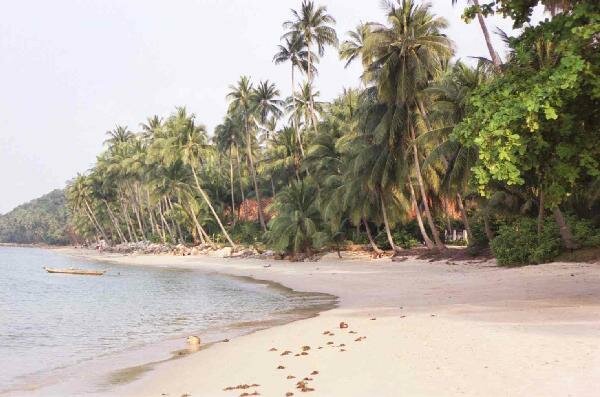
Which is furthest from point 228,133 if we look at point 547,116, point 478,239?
point 547,116

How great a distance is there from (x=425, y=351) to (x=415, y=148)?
22.9 m

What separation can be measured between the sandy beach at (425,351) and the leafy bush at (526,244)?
3.64 metres

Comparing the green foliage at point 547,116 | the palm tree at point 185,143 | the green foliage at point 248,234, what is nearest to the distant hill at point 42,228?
the green foliage at point 248,234

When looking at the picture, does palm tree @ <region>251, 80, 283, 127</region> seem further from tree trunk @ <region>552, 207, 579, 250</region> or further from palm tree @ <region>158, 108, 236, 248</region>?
tree trunk @ <region>552, 207, 579, 250</region>

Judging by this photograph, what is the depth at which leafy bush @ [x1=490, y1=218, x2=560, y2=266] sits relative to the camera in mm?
19797

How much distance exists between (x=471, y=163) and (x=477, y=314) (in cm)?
1405

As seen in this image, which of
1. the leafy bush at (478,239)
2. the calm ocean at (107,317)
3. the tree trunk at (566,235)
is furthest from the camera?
the leafy bush at (478,239)

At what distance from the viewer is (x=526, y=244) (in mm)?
20594

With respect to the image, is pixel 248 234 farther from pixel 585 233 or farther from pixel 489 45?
pixel 585 233

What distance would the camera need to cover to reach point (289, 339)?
410 inches

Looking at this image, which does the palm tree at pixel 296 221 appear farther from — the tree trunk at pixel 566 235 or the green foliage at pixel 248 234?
the tree trunk at pixel 566 235

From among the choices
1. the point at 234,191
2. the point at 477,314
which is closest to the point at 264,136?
the point at 234,191

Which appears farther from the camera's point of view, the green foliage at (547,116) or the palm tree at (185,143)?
the palm tree at (185,143)

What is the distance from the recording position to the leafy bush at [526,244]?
65.0 ft
